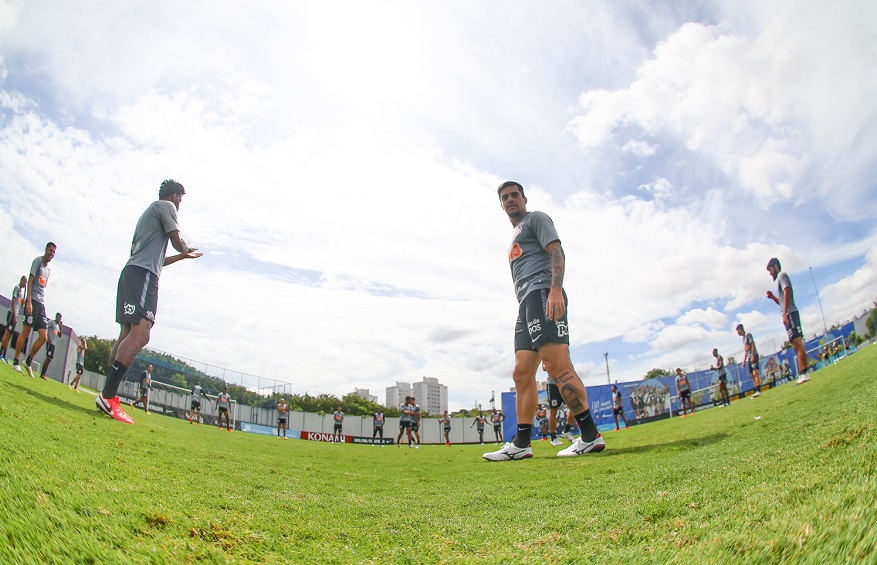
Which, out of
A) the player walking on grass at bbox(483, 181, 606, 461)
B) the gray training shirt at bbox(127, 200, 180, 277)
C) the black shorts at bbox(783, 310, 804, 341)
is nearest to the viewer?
the player walking on grass at bbox(483, 181, 606, 461)

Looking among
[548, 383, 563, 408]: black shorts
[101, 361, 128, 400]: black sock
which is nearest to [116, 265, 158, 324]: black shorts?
[101, 361, 128, 400]: black sock

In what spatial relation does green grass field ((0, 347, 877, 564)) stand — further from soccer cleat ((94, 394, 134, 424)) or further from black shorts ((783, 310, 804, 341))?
black shorts ((783, 310, 804, 341))

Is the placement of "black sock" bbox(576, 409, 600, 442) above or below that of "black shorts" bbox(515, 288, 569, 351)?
below

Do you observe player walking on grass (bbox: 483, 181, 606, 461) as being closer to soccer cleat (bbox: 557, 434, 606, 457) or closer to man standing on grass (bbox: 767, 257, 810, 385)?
soccer cleat (bbox: 557, 434, 606, 457)

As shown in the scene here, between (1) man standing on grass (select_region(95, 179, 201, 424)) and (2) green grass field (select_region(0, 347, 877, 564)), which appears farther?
(1) man standing on grass (select_region(95, 179, 201, 424))

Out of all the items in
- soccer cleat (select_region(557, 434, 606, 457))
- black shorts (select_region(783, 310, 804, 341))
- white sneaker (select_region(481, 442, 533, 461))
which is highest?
black shorts (select_region(783, 310, 804, 341))

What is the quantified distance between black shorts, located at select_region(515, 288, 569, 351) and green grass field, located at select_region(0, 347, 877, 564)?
70.0 inches

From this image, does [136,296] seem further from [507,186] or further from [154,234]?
[507,186]

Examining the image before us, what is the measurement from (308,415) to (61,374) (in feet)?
67.0

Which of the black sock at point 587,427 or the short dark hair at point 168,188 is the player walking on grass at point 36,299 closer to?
the short dark hair at point 168,188

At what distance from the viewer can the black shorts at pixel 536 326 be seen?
4273mm

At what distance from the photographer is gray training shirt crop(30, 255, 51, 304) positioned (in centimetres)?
751

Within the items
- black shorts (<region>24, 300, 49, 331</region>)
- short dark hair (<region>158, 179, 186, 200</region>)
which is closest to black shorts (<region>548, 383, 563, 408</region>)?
short dark hair (<region>158, 179, 186, 200</region>)

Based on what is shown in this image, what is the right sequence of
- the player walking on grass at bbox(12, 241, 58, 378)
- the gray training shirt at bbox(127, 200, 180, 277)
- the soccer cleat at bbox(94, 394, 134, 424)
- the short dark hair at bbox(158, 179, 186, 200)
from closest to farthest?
the soccer cleat at bbox(94, 394, 134, 424), the gray training shirt at bbox(127, 200, 180, 277), the short dark hair at bbox(158, 179, 186, 200), the player walking on grass at bbox(12, 241, 58, 378)
